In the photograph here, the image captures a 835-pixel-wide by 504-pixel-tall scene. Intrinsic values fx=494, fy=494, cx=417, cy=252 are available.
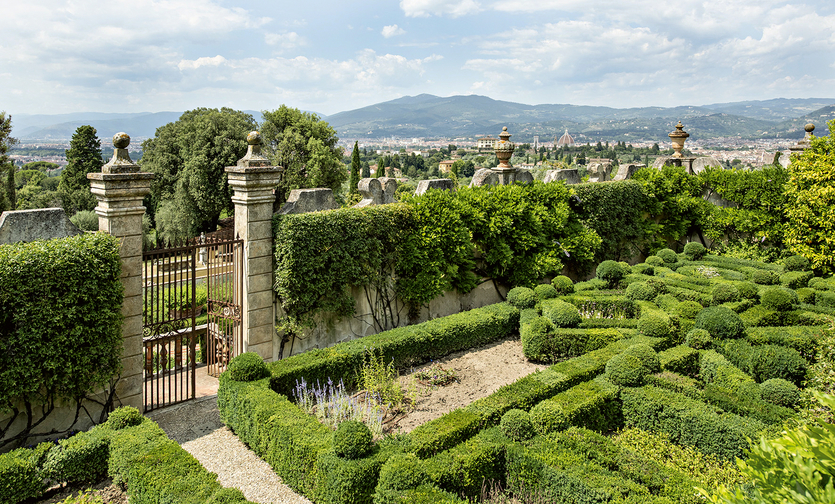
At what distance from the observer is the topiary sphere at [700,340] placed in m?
8.65

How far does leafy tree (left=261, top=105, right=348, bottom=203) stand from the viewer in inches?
1320

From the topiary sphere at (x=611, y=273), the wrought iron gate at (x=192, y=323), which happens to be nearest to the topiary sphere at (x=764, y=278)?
the topiary sphere at (x=611, y=273)

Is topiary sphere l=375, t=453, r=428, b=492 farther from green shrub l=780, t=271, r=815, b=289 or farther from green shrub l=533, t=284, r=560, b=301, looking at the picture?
green shrub l=780, t=271, r=815, b=289

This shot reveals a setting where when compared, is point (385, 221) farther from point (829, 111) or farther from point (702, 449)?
point (829, 111)

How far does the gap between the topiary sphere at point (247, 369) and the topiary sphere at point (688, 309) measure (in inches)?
306

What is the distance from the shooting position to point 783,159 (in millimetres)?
15938

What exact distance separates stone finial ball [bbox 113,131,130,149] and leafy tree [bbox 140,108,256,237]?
24155mm

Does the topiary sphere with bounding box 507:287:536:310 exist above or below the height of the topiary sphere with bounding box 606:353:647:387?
above

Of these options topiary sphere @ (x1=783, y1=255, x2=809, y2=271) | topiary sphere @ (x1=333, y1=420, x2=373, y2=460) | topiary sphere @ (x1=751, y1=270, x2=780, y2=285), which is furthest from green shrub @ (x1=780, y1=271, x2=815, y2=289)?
topiary sphere @ (x1=333, y1=420, x2=373, y2=460)

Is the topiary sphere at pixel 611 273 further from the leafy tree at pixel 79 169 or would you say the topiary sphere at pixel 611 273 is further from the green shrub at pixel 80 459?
the leafy tree at pixel 79 169

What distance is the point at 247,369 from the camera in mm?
7496

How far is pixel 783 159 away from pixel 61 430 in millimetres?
19816

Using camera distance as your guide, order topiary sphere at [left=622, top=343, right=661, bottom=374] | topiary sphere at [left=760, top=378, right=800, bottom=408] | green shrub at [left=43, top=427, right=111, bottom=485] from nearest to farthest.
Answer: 1. green shrub at [left=43, top=427, right=111, bottom=485]
2. topiary sphere at [left=760, top=378, right=800, bottom=408]
3. topiary sphere at [left=622, top=343, right=661, bottom=374]

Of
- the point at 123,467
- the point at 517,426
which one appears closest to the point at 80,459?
the point at 123,467
